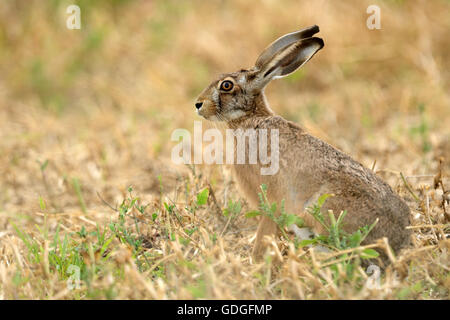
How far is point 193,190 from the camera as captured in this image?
14.0 feet

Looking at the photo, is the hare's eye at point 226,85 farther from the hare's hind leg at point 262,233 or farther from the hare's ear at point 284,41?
the hare's hind leg at point 262,233

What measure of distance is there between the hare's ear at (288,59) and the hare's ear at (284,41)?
2 cm

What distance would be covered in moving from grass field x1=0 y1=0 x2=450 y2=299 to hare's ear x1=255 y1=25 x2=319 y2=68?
962 mm

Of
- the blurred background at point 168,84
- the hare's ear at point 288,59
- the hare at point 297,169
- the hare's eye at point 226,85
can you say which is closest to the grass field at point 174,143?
the blurred background at point 168,84

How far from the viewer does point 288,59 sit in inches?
165

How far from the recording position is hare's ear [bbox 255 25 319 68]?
157 inches

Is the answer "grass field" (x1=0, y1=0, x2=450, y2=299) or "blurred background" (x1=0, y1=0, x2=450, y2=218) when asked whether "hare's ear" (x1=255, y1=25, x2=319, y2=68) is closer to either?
"grass field" (x1=0, y1=0, x2=450, y2=299)

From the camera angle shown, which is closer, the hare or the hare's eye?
the hare

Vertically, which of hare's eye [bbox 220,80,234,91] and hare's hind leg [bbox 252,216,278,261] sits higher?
hare's eye [bbox 220,80,234,91]

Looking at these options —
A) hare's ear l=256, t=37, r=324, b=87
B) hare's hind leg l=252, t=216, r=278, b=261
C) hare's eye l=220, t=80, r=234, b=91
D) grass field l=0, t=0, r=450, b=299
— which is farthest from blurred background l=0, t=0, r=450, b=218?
hare's hind leg l=252, t=216, r=278, b=261

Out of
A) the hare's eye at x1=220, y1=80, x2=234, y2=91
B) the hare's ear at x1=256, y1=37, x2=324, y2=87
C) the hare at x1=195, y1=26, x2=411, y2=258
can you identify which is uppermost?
the hare's ear at x1=256, y1=37, x2=324, y2=87

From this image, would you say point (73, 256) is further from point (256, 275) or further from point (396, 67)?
point (396, 67)

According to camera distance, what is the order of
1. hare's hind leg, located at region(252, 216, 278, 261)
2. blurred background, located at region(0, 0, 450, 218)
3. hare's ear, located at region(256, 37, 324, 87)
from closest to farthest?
hare's hind leg, located at region(252, 216, 278, 261), hare's ear, located at region(256, 37, 324, 87), blurred background, located at region(0, 0, 450, 218)

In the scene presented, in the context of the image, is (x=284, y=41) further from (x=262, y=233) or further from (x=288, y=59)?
(x=262, y=233)
